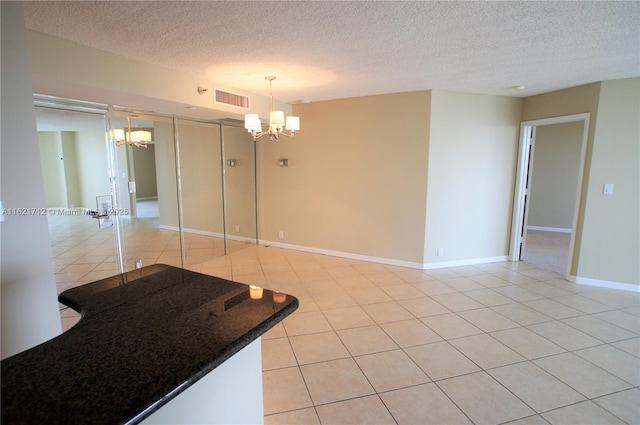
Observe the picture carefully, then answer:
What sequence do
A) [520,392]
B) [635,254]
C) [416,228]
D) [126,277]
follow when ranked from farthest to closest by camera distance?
[416,228], [635,254], [520,392], [126,277]

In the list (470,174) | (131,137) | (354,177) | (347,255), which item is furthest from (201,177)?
(470,174)

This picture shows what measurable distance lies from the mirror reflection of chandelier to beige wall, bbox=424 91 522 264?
400 centimetres

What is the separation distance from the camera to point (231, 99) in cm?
405

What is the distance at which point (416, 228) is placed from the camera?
4500 millimetres

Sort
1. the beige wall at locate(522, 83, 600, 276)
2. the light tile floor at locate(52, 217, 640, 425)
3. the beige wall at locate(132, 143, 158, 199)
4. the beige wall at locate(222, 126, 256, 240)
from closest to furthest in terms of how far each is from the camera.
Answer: the light tile floor at locate(52, 217, 640, 425) < the beige wall at locate(522, 83, 600, 276) < the beige wall at locate(132, 143, 158, 199) < the beige wall at locate(222, 126, 256, 240)

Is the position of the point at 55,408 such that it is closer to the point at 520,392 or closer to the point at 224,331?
the point at 224,331

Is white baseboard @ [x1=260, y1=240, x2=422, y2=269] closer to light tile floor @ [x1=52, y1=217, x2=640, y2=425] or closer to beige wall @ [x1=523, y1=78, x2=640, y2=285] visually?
light tile floor @ [x1=52, y1=217, x2=640, y2=425]

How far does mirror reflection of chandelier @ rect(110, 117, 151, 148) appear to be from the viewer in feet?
12.1

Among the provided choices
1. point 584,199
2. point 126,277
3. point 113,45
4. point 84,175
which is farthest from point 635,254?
point 84,175

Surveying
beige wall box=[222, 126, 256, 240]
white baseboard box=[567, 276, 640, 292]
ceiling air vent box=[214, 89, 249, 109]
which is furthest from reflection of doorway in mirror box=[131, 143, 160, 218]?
white baseboard box=[567, 276, 640, 292]

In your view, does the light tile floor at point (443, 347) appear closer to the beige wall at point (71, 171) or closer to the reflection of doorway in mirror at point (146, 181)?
the beige wall at point (71, 171)

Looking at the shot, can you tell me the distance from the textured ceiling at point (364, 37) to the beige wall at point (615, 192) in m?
0.38

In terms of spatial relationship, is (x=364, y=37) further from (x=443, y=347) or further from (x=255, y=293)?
(x=443, y=347)

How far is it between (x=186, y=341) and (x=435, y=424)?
1.67 metres
